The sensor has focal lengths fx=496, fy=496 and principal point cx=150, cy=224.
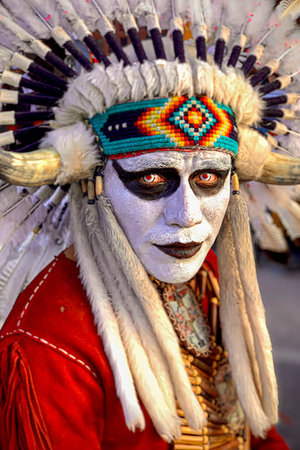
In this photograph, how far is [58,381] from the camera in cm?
138

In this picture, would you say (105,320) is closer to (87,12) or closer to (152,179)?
(152,179)

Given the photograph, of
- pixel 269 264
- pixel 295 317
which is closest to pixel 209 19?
pixel 295 317

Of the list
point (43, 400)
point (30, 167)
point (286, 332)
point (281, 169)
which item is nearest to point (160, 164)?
point (30, 167)

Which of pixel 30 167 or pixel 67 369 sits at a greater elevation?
pixel 30 167

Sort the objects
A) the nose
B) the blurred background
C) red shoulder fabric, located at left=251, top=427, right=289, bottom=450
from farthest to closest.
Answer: the blurred background → red shoulder fabric, located at left=251, top=427, right=289, bottom=450 → the nose

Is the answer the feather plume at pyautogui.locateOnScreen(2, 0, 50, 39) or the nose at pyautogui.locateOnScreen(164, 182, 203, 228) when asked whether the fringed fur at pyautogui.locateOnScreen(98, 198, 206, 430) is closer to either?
the nose at pyautogui.locateOnScreen(164, 182, 203, 228)

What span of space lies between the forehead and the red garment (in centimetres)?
43

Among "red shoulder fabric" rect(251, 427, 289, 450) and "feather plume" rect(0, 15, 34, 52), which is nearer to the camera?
"feather plume" rect(0, 15, 34, 52)

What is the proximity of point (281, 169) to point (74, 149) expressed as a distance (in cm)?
70

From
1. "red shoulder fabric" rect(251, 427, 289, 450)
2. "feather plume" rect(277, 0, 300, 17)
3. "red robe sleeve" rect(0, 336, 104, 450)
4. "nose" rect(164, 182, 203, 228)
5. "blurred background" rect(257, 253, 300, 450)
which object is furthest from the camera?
"blurred background" rect(257, 253, 300, 450)

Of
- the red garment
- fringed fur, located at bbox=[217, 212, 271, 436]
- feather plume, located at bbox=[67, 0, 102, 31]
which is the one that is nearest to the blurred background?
fringed fur, located at bbox=[217, 212, 271, 436]

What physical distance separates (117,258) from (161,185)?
26cm

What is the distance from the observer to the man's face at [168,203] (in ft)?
4.78

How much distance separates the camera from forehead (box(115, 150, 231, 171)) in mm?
1449
